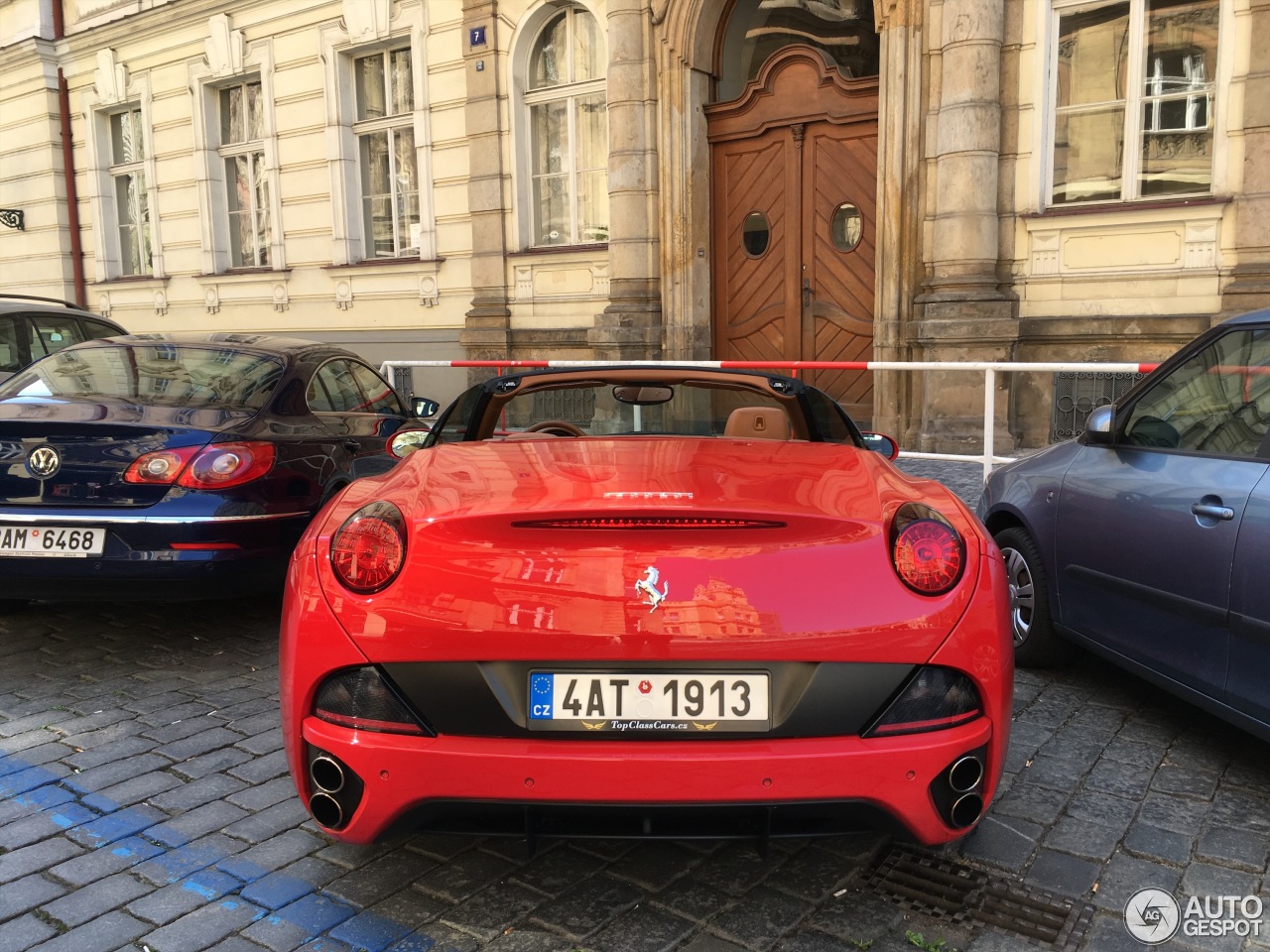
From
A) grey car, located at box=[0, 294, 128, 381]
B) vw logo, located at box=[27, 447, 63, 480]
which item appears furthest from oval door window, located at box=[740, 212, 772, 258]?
vw logo, located at box=[27, 447, 63, 480]

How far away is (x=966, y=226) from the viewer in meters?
9.81

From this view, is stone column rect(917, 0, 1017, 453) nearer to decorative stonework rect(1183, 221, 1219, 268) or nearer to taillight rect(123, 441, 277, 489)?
decorative stonework rect(1183, 221, 1219, 268)

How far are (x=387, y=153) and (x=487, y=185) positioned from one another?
8.12 feet

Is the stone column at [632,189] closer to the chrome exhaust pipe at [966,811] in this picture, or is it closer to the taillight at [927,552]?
the taillight at [927,552]

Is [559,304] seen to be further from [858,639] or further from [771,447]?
[858,639]

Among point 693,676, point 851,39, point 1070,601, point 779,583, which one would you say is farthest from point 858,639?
point 851,39

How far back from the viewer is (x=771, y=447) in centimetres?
308

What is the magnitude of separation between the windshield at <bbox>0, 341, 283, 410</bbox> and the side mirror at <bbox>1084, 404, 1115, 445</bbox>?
365cm

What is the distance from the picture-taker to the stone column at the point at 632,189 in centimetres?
1195

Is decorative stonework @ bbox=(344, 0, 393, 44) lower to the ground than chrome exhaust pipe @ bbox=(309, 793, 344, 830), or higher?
higher

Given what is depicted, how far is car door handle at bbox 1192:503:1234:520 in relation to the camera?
320 cm

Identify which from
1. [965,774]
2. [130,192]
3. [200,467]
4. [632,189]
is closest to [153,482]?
[200,467]

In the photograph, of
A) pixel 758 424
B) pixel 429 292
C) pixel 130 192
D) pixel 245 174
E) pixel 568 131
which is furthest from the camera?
pixel 130 192

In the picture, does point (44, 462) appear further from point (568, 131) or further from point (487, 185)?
point (568, 131)
